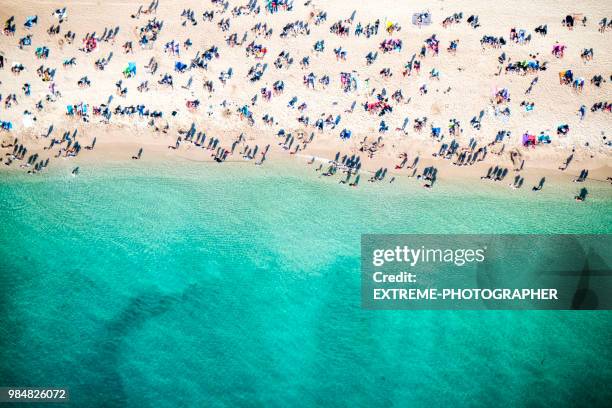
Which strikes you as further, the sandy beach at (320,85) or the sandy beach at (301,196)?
the sandy beach at (320,85)

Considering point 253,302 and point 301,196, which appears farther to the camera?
point 301,196
